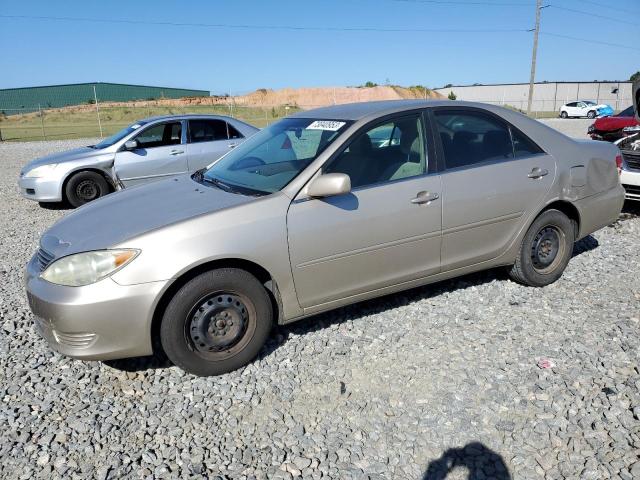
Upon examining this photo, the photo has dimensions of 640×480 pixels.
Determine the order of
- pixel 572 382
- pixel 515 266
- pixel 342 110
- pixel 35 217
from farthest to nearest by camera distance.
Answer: pixel 35 217 → pixel 515 266 → pixel 342 110 → pixel 572 382

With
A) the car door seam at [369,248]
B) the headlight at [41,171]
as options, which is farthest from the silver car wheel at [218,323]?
the headlight at [41,171]

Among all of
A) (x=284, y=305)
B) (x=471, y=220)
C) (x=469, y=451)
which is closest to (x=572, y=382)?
(x=469, y=451)

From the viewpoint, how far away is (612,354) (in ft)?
11.0

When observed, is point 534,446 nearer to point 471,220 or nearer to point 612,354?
point 612,354

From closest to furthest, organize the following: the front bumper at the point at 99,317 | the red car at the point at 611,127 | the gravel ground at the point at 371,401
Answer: the gravel ground at the point at 371,401 < the front bumper at the point at 99,317 < the red car at the point at 611,127

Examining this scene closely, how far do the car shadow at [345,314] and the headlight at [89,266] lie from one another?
772 millimetres

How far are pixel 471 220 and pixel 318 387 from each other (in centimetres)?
175

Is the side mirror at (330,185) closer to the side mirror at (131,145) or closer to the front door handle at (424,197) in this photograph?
the front door handle at (424,197)

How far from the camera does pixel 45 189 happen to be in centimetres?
814

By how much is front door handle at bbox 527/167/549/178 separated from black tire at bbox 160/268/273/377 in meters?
2.42

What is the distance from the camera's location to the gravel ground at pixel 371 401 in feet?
8.14

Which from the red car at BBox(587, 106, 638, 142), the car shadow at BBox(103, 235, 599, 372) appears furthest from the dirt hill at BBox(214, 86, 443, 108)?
the car shadow at BBox(103, 235, 599, 372)

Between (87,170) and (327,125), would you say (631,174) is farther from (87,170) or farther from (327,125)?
(87,170)

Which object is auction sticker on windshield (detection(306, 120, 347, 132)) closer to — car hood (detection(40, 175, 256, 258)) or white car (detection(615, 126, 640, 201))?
car hood (detection(40, 175, 256, 258))
